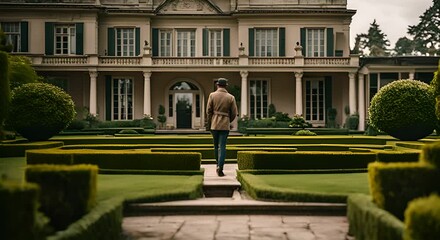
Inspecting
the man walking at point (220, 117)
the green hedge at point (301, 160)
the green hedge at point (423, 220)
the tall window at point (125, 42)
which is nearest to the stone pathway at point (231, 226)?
the green hedge at point (423, 220)

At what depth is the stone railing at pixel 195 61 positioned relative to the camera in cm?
3531

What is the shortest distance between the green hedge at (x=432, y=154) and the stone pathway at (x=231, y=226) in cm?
134

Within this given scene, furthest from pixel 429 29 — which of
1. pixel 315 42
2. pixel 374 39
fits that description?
pixel 315 42

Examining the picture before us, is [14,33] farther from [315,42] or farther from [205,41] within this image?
[315,42]

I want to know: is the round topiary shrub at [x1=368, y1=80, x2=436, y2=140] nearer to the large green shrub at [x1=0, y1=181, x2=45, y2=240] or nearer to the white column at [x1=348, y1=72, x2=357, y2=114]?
the white column at [x1=348, y1=72, x2=357, y2=114]

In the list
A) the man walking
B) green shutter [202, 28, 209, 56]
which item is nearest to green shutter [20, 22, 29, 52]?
green shutter [202, 28, 209, 56]

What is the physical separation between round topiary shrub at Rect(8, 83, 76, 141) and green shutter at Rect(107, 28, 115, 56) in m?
14.9

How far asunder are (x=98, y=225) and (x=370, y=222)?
108 inches

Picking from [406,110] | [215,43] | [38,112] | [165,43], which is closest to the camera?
[38,112]

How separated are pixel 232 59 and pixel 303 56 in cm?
432

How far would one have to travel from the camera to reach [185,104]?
37.7 metres

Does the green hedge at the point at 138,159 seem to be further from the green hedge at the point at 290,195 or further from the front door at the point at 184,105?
the front door at the point at 184,105

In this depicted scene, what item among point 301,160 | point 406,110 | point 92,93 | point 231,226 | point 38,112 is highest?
point 92,93

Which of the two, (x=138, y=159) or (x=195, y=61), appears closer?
(x=138, y=159)
